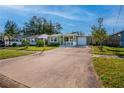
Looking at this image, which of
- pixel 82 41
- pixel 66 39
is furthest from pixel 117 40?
pixel 66 39

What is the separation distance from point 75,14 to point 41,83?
5167 millimetres

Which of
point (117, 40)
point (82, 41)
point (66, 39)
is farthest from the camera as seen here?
point (82, 41)

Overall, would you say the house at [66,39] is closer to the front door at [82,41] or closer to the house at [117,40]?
the front door at [82,41]

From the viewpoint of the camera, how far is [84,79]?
5.28m

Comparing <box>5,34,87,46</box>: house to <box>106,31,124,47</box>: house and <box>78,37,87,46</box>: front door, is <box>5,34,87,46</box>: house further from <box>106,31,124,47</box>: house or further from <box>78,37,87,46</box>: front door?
<box>106,31,124,47</box>: house

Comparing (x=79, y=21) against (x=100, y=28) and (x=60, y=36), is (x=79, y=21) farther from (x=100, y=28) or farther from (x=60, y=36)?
(x=60, y=36)

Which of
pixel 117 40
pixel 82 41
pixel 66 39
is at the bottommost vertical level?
pixel 82 41

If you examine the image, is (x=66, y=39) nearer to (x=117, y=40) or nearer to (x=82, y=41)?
(x=82, y=41)

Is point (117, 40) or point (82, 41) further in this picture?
point (82, 41)

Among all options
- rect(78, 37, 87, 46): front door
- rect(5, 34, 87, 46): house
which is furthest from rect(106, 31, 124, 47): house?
rect(5, 34, 87, 46): house

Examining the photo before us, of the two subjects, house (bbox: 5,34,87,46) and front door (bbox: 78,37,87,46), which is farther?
front door (bbox: 78,37,87,46)

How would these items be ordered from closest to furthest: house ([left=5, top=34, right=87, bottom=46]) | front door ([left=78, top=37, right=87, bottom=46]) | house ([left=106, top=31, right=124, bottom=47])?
1. house ([left=106, top=31, right=124, bottom=47])
2. house ([left=5, top=34, right=87, bottom=46])
3. front door ([left=78, top=37, right=87, bottom=46])

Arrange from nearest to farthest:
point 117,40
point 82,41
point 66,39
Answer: point 117,40 → point 66,39 → point 82,41
